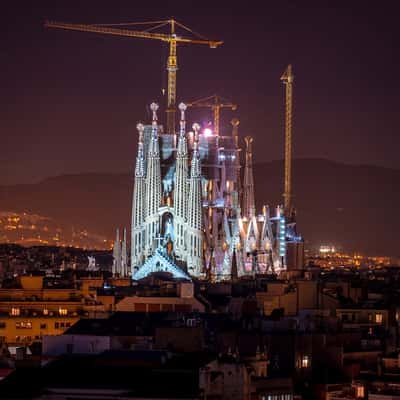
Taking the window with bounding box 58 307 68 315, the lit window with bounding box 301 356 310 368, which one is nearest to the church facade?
the window with bounding box 58 307 68 315

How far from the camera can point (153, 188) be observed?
182 m

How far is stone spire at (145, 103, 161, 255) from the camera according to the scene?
180750 mm

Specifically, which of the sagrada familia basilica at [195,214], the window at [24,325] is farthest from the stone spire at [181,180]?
the window at [24,325]

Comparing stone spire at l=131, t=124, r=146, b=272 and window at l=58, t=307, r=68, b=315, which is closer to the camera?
window at l=58, t=307, r=68, b=315

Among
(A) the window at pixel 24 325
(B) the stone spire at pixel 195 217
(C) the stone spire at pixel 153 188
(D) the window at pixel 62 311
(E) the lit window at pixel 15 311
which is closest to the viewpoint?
(A) the window at pixel 24 325

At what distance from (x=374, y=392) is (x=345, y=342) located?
13450mm

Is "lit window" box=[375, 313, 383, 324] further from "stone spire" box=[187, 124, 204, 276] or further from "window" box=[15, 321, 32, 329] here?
"stone spire" box=[187, 124, 204, 276]

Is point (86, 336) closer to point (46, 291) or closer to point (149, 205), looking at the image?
point (46, 291)

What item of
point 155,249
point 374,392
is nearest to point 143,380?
point 374,392

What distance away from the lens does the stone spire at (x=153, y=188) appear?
18075 centimetres

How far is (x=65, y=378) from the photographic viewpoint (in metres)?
58.2

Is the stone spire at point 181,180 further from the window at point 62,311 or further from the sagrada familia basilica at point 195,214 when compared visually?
the window at point 62,311

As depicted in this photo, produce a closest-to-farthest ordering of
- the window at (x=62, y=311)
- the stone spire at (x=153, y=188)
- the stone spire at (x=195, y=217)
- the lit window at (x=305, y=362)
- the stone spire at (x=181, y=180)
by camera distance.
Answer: the lit window at (x=305, y=362) < the window at (x=62, y=311) < the stone spire at (x=195, y=217) < the stone spire at (x=181, y=180) < the stone spire at (x=153, y=188)

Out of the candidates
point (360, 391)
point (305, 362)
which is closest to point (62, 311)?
point (305, 362)
